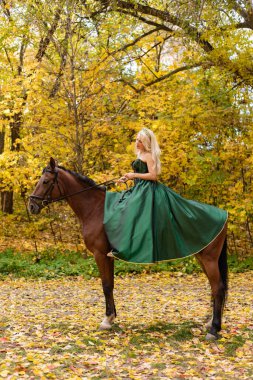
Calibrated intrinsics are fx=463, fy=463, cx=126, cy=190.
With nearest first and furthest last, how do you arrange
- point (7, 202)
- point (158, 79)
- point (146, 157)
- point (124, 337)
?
point (124, 337) → point (146, 157) → point (158, 79) → point (7, 202)

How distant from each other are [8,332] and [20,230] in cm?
937

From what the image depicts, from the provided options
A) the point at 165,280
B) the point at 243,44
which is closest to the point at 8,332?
the point at 165,280

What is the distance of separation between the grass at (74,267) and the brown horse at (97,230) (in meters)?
4.99

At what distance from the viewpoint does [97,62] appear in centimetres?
1003

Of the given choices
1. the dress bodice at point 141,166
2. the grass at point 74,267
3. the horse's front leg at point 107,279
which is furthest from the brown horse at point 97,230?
the grass at point 74,267

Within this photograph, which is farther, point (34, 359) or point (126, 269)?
point (126, 269)

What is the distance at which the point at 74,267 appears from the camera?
35.3 ft

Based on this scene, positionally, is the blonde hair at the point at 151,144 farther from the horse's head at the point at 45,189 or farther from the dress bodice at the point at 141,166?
the horse's head at the point at 45,189

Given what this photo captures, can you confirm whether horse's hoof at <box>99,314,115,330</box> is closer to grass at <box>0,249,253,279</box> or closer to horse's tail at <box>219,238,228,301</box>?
horse's tail at <box>219,238,228,301</box>

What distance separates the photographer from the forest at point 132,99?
9633 mm

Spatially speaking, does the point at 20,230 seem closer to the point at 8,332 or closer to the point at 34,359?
the point at 8,332

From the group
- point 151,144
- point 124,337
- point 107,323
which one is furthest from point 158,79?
point 124,337

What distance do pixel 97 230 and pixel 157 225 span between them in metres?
0.75

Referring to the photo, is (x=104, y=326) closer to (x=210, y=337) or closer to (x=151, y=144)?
(x=210, y=337)
